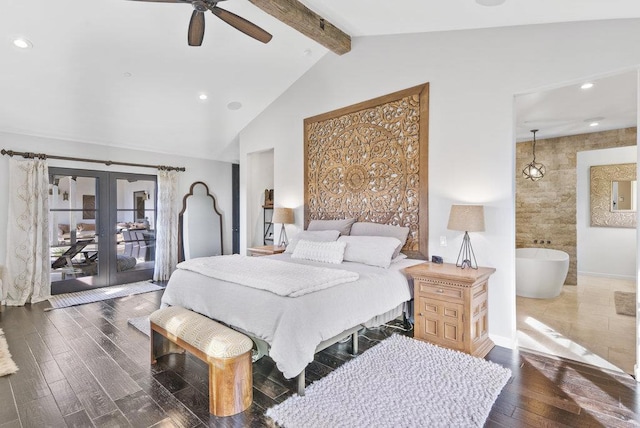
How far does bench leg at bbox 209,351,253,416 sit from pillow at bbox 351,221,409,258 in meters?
2.14

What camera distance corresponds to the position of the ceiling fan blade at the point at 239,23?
2.61 m

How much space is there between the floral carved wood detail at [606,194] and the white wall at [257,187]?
6.02 metres

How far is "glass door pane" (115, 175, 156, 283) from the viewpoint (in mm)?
5816

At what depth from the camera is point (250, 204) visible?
246 inches

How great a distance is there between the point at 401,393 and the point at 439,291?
1.06m

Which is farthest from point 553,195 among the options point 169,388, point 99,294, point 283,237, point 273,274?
point 99,294

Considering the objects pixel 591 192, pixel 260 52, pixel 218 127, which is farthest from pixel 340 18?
pixel 591 192

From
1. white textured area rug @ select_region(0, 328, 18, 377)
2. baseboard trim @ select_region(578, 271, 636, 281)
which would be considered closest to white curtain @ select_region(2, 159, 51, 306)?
white textured area rug @ select_region(0, 328, 18, 377)

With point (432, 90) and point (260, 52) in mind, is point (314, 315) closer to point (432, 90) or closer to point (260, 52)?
point (432, 90)

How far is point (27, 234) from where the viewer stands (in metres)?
4.75

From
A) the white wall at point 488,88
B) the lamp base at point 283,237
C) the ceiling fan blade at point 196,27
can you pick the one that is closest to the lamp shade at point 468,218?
the white wall at point 488,88

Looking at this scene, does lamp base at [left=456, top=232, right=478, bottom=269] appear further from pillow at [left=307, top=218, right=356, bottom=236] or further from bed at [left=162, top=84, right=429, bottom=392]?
pillow at [left=307, top=218, right=356, bottom=236]

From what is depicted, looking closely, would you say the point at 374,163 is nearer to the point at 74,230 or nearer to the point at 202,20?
the point at 202,20

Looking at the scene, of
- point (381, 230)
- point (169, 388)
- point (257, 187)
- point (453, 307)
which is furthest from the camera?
point (257, 187)
